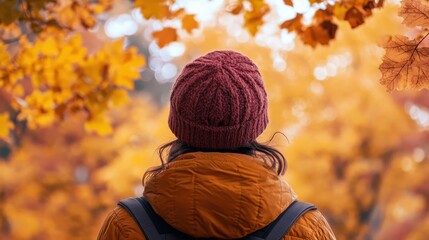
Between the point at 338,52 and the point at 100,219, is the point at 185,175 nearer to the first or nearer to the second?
the point at 338,52

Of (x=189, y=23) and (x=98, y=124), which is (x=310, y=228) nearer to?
(x=189, y=23)

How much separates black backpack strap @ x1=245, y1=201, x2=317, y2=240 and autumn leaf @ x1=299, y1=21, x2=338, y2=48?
1363 mm

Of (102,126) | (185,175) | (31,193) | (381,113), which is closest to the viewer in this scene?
(185,175)

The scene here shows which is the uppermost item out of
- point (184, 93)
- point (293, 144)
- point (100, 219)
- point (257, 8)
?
point (257, 8)

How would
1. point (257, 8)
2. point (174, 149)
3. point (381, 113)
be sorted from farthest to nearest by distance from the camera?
point (381, 113) < point (257, 8) < point (174, 149)

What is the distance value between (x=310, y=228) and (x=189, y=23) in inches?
69.0

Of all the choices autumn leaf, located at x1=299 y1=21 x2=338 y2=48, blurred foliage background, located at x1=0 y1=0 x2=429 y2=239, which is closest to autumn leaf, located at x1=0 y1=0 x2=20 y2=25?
autumn leaf, located at x1=299 y1=21 x2=338 y2=48

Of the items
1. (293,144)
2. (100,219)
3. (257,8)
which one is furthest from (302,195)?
(257,8)

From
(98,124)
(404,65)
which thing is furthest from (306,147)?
(404,65)

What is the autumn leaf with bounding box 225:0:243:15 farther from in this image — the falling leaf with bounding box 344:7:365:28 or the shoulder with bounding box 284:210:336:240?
the shoulder with bounding box 284:210:336:240

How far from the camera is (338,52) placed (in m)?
12.9

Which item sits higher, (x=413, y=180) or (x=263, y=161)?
(x=263, y=161)

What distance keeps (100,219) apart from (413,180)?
609 centimetres

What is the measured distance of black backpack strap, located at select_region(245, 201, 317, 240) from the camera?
1.90m
